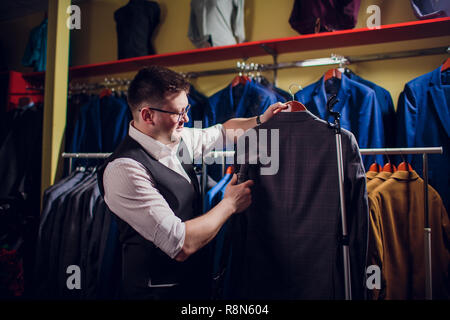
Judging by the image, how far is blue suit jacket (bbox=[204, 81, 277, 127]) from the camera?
6.84 ft

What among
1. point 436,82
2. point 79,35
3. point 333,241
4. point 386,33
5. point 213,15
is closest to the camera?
point 333,241

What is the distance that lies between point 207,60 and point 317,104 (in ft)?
3.12

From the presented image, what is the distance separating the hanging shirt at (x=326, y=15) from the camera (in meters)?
1.99

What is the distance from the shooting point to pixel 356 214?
1.16 m

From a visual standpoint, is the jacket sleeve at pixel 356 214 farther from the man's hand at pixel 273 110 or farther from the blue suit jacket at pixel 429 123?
the blue suit jacket at pixel 429 123

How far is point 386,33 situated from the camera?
6.29 ft

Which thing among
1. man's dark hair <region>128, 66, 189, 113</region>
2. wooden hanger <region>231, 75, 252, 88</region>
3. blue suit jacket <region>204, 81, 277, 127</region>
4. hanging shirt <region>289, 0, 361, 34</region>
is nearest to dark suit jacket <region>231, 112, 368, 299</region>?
man's dark hair <region>128, 66, 189, 113</region>

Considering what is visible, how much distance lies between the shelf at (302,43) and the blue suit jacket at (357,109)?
0.26m

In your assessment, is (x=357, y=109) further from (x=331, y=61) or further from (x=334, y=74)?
(x=331, y=61)

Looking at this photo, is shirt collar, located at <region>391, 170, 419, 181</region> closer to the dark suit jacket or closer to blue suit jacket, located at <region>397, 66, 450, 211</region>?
the dark suit jacket

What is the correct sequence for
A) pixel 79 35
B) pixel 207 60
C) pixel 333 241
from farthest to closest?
pixel 79 35, pixel 207 60, pixel 333 241

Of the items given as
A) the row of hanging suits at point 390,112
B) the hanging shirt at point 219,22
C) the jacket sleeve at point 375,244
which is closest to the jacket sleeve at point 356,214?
the jacket sleeve at point 375,244
